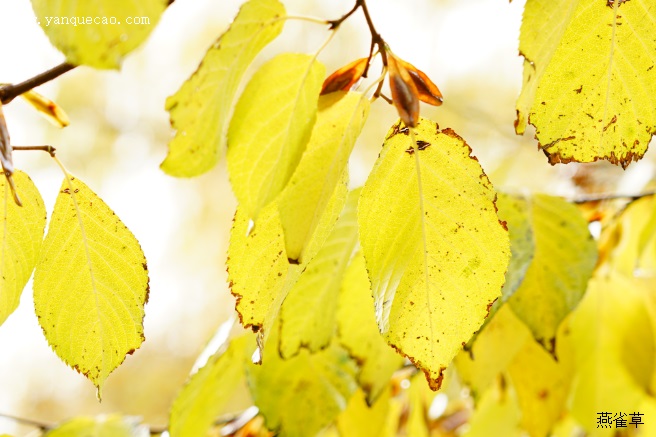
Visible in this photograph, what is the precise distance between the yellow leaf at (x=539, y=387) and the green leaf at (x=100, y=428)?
425 millimetres

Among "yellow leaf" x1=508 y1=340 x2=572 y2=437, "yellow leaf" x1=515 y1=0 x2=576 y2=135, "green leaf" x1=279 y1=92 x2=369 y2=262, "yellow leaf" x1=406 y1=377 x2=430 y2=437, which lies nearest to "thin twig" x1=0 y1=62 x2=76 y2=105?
"green leaf" x1=279 y1=92 x2=369 y2=262

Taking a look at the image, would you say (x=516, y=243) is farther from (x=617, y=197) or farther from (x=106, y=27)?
(x=106, y=27)

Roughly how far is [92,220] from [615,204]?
81cm

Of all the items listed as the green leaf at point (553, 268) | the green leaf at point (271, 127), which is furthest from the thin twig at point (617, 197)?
the green leaf at point (271, 127)

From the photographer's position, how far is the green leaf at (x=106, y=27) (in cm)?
26

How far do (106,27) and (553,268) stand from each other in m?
0.48

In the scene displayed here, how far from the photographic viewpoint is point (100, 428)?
69cm

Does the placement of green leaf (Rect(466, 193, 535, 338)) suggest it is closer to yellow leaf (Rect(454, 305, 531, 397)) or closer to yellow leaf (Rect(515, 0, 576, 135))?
yellow leaf (Rect(454, 305, 531, 397))

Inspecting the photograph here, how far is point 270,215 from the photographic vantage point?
0.41 metres

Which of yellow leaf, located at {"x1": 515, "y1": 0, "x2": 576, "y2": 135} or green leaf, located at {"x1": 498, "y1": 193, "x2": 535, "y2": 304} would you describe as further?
green leaf, located at {"x1": 498, "y1": 193, "x2": 535, "y2": 304}

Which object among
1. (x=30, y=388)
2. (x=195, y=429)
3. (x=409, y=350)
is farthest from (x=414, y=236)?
(x=30, y=388)

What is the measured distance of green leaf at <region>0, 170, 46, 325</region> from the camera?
442 mm

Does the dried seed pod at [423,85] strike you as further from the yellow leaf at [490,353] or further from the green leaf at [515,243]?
the yellow leaf at [490,353]

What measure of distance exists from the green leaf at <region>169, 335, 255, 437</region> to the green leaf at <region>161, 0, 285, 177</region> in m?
0.35
